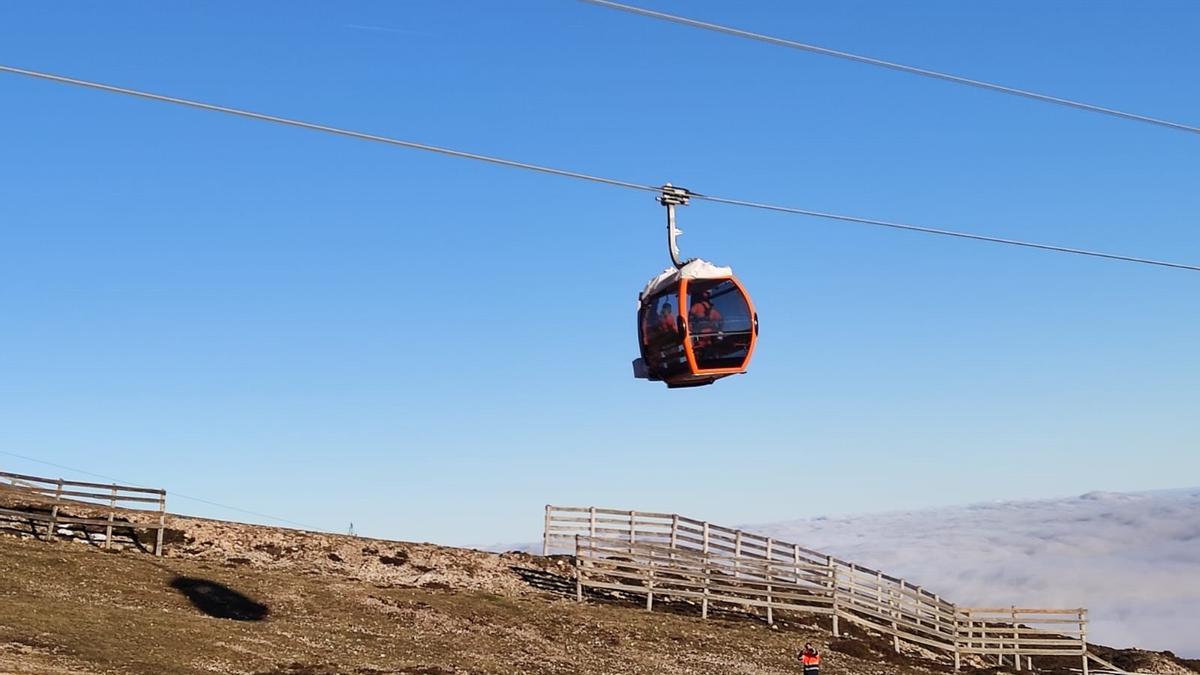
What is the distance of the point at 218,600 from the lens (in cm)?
3238

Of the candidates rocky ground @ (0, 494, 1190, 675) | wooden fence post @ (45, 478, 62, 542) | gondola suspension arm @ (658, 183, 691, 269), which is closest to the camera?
gondola suspension arm @ (658, 183, 691, 269)

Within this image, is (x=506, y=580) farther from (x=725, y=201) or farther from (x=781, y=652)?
(x=725, y=201)

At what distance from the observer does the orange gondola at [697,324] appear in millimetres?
20547

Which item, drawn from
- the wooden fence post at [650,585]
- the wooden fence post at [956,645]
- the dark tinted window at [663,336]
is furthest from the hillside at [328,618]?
the dark tinted window at [663,336]

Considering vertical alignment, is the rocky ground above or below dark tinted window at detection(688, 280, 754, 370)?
below

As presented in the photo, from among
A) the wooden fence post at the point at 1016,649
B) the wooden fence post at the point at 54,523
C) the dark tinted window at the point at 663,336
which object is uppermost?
the dark tinted window at the point at 663,336

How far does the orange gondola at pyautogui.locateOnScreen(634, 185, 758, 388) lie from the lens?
2055 centimetres

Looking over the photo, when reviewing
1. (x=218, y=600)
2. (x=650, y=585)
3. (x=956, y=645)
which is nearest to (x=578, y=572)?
(x=650, y=585)

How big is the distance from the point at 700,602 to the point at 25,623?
2089cm

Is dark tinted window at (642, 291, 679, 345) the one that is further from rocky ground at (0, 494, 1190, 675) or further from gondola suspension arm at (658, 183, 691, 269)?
rocky ground at (0, 494, 1190, 675)

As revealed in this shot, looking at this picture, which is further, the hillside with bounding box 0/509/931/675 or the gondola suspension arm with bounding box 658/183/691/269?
the hillside with bounding box 0/509/931/675

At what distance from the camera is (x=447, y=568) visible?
130 ft

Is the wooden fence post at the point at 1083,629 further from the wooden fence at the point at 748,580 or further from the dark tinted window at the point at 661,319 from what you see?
the dark tinted window at the point at 661,319

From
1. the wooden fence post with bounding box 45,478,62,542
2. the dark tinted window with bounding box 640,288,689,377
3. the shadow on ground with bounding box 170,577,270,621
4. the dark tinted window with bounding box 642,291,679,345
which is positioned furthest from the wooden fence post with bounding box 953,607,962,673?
the wooden fence post with bounding box 45,478,62,542
